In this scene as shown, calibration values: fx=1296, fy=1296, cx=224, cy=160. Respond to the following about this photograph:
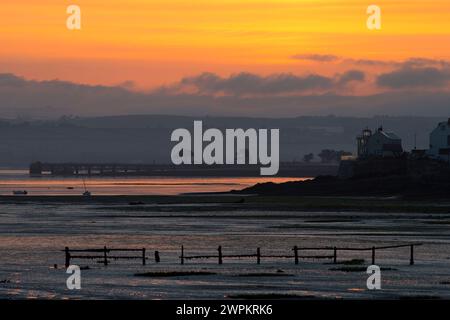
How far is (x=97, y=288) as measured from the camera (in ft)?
189

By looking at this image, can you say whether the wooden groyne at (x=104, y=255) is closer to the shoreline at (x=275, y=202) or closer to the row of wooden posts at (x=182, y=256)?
the row of wooden posts at (x=182, y=256)

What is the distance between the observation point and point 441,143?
186 meters

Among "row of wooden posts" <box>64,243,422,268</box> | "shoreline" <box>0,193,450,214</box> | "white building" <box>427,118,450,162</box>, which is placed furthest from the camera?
"white building" <box>427,118,450,162</box>

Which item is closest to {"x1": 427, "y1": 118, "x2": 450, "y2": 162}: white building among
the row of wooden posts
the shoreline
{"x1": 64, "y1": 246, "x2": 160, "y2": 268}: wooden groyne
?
the shoreline

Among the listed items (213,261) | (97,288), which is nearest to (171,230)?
(213,261)

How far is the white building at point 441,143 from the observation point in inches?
7215

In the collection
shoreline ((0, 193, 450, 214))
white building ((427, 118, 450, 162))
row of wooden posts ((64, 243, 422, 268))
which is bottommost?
row of wooden posts ((64, 243, 422, 268))

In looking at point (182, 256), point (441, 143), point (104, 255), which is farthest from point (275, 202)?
point (104, 255)

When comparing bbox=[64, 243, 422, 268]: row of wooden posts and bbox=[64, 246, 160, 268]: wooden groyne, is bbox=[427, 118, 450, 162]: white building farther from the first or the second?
bbox=[64, 246, 160, 268]: wooden groyne

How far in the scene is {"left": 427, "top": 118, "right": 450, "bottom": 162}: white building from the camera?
18325 cm

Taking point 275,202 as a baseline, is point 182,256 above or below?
below

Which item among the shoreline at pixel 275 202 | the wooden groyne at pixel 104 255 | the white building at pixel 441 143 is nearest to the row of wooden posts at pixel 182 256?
→ the wooden groyne at pixel 104 255

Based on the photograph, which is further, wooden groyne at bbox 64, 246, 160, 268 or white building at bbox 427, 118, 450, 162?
white building at bbox 427, 118, 450, 162

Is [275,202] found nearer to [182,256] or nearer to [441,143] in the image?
[441,143]
